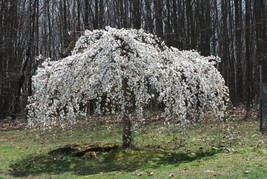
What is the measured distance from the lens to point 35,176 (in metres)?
9.45

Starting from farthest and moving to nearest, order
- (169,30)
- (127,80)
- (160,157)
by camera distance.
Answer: (169,30), (127,80), (160,157)

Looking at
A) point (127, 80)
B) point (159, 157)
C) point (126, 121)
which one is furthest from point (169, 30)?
point (159, 157)

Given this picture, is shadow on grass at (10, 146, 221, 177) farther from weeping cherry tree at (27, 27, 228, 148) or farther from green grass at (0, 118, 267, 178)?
weeping cherry tree at (27, 27, 228, 148)

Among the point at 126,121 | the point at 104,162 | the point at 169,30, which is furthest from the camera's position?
the point at 169,30

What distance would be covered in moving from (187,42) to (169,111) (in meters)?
15.4

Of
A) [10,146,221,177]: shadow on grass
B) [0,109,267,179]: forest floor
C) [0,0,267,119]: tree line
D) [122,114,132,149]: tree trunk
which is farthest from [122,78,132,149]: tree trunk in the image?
[0,0,267,119]: tree line

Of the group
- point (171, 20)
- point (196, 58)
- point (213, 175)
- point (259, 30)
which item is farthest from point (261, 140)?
point (171, 20)

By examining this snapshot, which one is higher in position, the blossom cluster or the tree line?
the tree line

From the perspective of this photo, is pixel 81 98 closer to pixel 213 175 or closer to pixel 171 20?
pixel 213 175

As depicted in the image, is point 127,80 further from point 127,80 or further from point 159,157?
point 159,157

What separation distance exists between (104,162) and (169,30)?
17571mm

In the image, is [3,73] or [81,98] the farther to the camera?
[3,73]

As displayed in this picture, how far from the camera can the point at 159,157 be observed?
9.95 metres

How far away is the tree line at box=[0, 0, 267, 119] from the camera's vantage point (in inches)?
973
